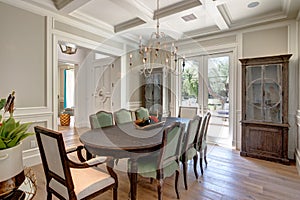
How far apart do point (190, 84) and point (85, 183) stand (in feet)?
12.7

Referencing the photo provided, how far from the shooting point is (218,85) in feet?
14.3

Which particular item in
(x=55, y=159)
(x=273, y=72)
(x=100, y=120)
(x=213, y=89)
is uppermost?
(x=273, y=72)

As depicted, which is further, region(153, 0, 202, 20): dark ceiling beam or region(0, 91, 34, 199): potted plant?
region(153, 0, 202, 20): dark ceiling beam

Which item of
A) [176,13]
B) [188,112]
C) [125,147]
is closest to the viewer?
[125,147]

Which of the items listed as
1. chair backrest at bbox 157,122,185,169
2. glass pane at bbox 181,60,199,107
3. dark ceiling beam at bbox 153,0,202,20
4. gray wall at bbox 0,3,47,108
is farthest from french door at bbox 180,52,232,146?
gray wall at bbox 0,3,47,108

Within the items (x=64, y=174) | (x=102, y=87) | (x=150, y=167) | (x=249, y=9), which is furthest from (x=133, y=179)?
(x=102, y=87)

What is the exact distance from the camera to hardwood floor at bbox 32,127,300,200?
220 cm

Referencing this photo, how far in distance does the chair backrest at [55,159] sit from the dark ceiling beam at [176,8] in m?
2.89

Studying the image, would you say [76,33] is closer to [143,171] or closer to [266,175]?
[143,171]

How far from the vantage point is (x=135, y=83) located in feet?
17.9

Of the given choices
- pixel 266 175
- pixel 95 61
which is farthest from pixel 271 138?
pixel 95 61

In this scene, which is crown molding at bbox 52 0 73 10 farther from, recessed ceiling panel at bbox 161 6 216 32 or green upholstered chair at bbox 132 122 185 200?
green upholstered chair at bbox 132 122 185 200

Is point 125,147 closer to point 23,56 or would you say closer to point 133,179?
point 133,179

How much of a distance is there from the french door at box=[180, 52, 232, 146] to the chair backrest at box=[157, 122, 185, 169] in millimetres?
2662
